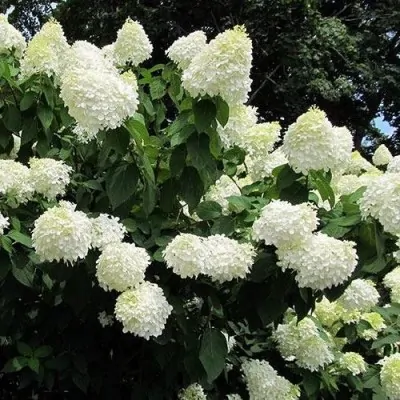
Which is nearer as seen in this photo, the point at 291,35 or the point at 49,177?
the point at 49,177

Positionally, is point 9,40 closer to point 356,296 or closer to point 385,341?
point 356,296

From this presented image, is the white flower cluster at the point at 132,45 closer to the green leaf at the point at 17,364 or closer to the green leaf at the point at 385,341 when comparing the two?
the green leaf at the point at 17,364

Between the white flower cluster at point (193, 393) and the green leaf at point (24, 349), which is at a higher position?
the green leaf at point (24, 349)

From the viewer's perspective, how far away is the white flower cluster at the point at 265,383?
2.84 meters

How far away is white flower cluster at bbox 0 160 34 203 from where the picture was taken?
2373 mm

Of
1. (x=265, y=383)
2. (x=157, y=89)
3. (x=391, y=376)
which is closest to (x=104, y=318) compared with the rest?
(x=265, y=383)

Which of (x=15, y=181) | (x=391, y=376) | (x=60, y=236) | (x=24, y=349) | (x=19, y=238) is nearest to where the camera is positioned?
(x=60, y=236)

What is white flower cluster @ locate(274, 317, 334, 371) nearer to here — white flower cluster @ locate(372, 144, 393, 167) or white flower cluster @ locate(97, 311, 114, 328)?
white flower cluster @ locate(97, 311, 114, 328)

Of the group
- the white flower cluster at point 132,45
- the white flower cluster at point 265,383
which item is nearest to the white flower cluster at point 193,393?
the white flower cluster at point 265,383

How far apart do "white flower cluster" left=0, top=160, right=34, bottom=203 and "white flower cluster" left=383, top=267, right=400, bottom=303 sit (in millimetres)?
1999

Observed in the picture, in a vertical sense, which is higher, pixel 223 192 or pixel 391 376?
pixel 223 192

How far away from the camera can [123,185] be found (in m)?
2.29

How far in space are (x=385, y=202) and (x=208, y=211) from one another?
0.69 metres

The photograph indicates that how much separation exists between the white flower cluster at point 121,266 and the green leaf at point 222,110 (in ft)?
1.59
